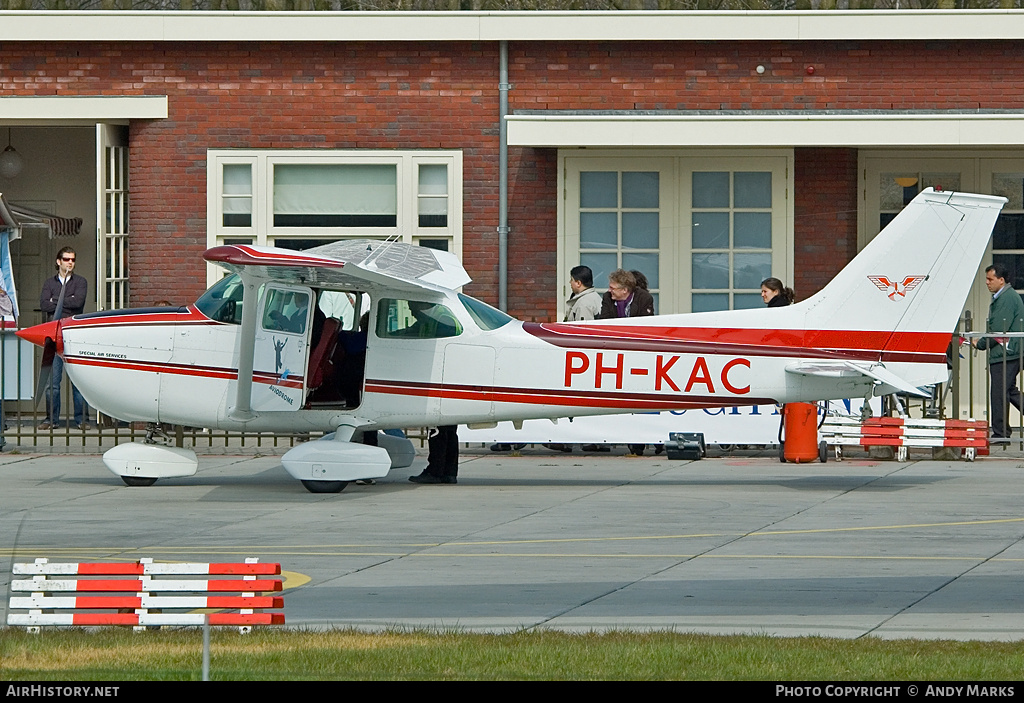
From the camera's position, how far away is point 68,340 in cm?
1382

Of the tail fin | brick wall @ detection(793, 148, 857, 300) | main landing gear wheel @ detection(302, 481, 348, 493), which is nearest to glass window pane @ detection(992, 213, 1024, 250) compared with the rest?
brick wall @ detection(793, 148, 857, 300)

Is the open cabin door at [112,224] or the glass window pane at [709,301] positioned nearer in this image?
the glass window pane at [709,301]

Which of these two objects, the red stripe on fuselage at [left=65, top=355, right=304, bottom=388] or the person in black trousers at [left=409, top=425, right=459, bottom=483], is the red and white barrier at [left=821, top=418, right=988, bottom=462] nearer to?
the person in black trousers at [left=409, top=425, right=459, bottom=483]

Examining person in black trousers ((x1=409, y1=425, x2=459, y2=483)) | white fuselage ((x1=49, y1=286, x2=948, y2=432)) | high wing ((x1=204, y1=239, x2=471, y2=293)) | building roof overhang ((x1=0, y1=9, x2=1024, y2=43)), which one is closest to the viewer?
high wing ((x1=204, y1=239, x2=471, y2=293))

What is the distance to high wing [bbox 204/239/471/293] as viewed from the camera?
12.5 metres

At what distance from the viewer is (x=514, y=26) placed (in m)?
19.1

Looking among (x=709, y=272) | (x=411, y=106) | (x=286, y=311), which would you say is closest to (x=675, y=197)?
(x=709, y=272)

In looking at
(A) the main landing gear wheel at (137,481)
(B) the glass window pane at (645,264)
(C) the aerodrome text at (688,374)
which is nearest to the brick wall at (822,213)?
(B) the glass window pane at (645,264)

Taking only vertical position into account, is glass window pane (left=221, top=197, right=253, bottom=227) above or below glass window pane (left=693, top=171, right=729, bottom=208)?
below

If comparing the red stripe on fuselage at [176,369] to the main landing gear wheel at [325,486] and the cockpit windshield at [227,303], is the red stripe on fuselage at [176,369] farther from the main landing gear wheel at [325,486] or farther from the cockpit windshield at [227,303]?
the main landing gear wheel at [325,486]

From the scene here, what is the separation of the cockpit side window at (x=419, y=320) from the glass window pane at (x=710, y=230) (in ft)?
20.9

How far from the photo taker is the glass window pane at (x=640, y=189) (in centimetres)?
1940
